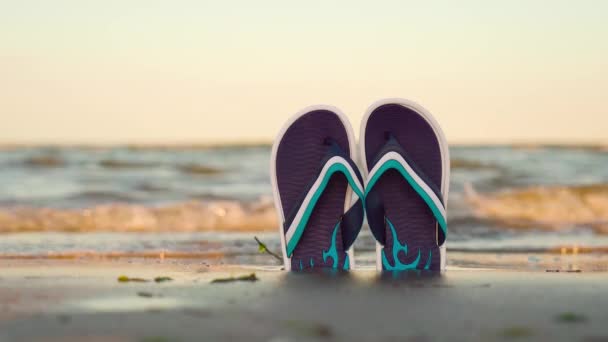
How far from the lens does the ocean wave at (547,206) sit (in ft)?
24.0

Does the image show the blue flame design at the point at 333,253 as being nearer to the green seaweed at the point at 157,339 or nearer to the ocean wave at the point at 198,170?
the green seaweed at the point at 157,339

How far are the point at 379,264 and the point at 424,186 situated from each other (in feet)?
1.26

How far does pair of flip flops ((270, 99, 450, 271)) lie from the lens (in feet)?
12.8

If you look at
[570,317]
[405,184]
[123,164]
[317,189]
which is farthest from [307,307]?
[123,164]

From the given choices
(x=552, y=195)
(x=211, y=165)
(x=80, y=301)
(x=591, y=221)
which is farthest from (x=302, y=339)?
(x=211, y=165)

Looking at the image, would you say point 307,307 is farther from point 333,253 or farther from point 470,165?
point 470,165

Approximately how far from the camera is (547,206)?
28.4 feet

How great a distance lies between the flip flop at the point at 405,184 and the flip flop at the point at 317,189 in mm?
92

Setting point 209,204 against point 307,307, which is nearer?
point 307,307

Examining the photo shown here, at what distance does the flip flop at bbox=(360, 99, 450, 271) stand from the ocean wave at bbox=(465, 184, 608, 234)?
2974 millimetres

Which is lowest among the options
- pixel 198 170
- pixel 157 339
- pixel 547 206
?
pixel 157 339

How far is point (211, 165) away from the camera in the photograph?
1304 cm

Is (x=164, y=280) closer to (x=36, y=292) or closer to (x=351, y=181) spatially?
(x=36, y=292)

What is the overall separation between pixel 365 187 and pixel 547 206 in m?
5.14
